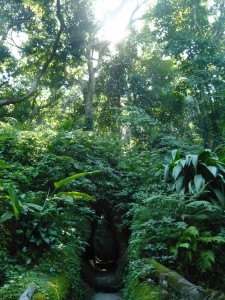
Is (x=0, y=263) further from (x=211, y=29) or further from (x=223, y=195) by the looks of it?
(x=211, y=29)

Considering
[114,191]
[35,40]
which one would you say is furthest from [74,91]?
[114,191]

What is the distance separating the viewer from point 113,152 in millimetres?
9164

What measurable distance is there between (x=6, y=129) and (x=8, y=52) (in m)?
5.66

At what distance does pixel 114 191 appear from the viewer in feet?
25.8

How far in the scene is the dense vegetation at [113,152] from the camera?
414 centimetres

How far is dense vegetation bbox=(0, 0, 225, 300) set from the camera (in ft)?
13.6

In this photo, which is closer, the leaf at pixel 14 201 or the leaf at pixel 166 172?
the leaf at pixel 14 201

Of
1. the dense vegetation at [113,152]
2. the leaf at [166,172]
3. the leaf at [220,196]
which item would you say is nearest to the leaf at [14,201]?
the dense vegetation at [113,152]

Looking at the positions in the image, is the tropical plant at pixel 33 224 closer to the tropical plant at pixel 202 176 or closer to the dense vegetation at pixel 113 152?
the dense vegetation at pixel 113 152

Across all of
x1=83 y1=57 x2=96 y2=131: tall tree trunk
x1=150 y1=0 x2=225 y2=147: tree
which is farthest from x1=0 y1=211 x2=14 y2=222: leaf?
x1=83 y1=57 x2=96 y2=131: tall tree trunk

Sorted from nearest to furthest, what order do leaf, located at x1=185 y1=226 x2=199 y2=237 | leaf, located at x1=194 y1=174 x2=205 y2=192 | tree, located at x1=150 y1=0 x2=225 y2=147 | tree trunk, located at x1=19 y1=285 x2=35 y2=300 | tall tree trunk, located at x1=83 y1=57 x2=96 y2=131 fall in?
tree trunk, located at x1=19 y1=285 x2=35 y2=300
leaf, located at x1=185 y1=226 x2=199 y2=237
leaf, located at x1=194 y1=174 x2=205 y2=192
tree, located at x1=150 y1=0 x2=225 y2=147
tall tree trunk, located at x1=83 y1=57 x2=96 y2=131

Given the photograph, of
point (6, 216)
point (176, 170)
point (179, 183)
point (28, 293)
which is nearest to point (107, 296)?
point (179, 183)

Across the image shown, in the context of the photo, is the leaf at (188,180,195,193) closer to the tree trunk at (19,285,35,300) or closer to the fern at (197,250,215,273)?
the fern at (197,250,215,273)

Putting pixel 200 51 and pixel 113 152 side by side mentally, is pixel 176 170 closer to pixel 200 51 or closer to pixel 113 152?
pixel 113 152
